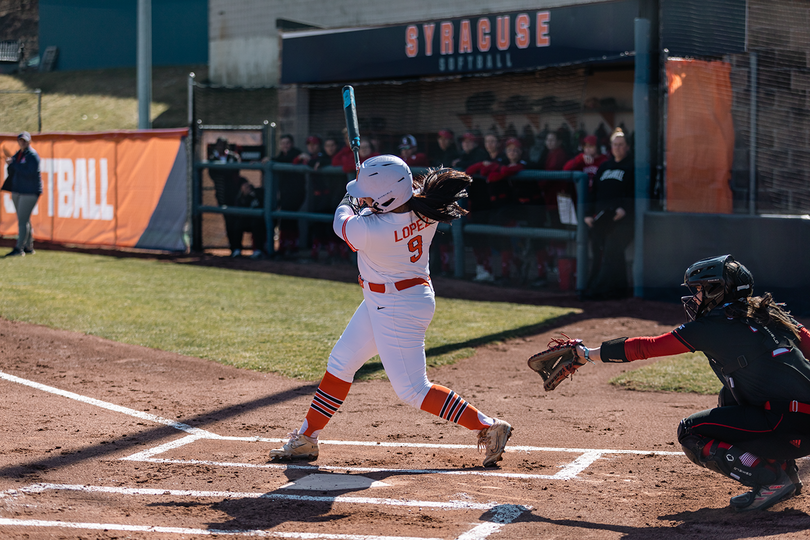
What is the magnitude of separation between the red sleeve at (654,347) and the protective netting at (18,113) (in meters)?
29.6

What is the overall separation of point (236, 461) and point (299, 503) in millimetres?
825

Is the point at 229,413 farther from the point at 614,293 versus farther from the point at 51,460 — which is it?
the point at 614,293

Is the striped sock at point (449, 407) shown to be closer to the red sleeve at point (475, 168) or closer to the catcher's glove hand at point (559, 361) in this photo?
the catcher's glove hand at point (559, 361)

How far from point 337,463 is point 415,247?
4.53 ft

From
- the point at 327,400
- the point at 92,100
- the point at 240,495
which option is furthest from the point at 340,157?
the point at 92,100

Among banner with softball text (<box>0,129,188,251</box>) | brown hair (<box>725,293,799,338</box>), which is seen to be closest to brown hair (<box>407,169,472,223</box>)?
brown hair (<box>725,293,799,338</box>)

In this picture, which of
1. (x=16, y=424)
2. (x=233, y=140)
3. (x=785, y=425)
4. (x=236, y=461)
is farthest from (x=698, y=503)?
(x=233, y=140)

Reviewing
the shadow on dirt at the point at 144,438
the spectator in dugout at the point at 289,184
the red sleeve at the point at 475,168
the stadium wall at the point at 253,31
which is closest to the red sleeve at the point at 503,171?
the red sleeve at the point at 475,168

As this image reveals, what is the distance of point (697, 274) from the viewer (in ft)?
13.4

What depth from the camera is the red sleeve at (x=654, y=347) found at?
4008 millimetres

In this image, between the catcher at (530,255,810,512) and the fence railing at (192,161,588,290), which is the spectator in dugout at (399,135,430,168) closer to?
the fence railing at (192,161,588,290)

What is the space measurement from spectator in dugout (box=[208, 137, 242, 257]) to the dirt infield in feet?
24.6

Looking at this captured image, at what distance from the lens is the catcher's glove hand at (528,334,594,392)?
4383mm

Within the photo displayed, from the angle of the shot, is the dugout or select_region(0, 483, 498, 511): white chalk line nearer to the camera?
select_region(0, 483, 498, 511): white chalk line
